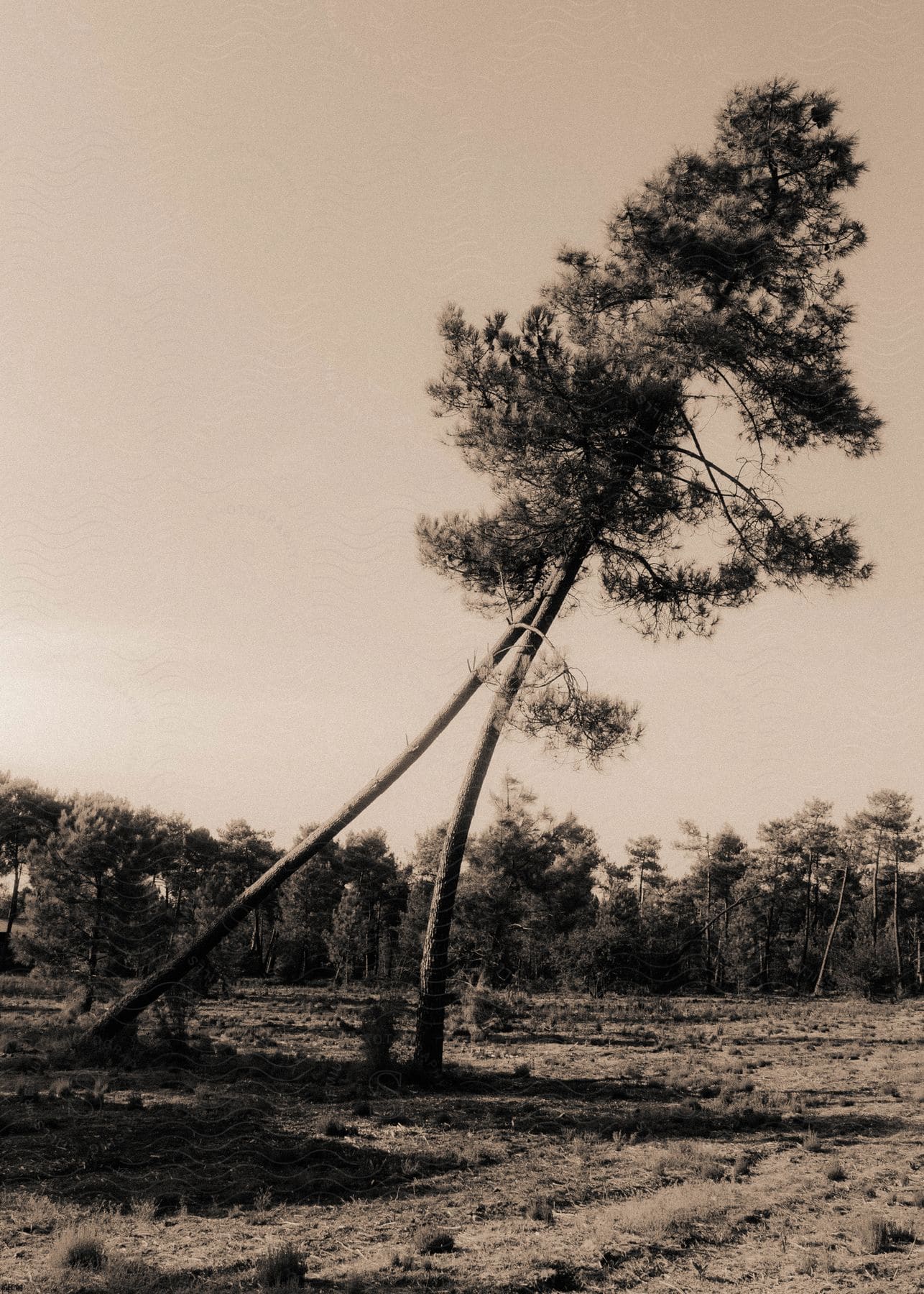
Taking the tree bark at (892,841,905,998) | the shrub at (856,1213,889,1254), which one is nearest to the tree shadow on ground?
the shrub at (856,1213,889,1254)

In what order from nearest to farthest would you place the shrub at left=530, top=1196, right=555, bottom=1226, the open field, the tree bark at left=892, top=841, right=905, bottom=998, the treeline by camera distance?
1. the open field
2. the shrub at left=530, top=1196, right=555, bottom=1226
3. the treeline
4. the tree bark at left=892, top=841, right=905, bottom=998

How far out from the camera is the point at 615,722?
11461 mm

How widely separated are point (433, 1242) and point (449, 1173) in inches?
85.5

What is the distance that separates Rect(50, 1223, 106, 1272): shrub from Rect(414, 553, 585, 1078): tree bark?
259 inches

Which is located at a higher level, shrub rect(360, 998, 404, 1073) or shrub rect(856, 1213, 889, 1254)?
shrub rect(856, 1213, 889, 1254)

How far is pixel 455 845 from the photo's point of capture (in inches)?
457

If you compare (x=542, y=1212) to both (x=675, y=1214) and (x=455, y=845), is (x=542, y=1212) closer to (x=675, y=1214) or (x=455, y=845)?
(x=675, y=1214)

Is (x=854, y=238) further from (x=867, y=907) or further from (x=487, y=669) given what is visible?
(x=867, y=907)

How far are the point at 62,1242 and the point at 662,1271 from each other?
3.95 m

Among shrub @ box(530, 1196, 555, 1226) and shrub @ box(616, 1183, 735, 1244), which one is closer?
shrub @ box(616, 1183, 735, 1244)

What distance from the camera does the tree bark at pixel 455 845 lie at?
448 inches

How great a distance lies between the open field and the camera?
5184 millimetres

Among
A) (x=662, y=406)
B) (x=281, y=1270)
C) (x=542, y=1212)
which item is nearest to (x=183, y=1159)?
(x=281, y=1270)

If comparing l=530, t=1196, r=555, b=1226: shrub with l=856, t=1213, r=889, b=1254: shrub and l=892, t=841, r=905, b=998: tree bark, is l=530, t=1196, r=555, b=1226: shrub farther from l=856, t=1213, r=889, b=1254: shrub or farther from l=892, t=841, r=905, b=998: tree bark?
l=892, t=841, r=905, b=998: tree bark
